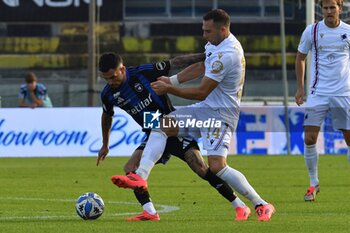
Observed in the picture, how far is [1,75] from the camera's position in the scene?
38312 millimetres

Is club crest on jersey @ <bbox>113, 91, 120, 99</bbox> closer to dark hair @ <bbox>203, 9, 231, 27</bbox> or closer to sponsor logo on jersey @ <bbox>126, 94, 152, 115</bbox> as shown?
sponsor logo on jersey @ <bbox>126, 94, 152, 115</bbox>

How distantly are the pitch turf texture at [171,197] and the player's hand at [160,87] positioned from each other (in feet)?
3.88

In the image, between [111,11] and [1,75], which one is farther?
[111,11]

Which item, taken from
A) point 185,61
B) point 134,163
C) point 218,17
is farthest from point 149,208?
point 218,17

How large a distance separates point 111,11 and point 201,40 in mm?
4527

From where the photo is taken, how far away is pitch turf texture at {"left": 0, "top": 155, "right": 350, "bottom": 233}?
31.5 feet

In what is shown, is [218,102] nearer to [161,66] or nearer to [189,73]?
[189,73]

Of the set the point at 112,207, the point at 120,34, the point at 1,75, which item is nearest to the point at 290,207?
the point at 112,207

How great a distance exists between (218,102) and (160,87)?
0.76 meters

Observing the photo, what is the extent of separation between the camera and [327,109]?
511 inches

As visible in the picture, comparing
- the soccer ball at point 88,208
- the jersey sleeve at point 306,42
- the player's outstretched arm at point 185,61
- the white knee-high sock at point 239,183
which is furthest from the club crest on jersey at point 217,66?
the jersey sleeve at point 306,42

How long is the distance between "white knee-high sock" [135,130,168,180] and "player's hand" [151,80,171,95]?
0.71 meters

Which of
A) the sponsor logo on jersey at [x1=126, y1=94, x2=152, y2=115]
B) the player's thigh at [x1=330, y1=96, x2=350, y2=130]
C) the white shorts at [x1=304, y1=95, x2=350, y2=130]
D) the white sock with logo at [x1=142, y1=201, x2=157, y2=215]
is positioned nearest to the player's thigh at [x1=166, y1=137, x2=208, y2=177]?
the sponsor logo on jersey at [x1=126, y1=94, x2=152, y2=115]

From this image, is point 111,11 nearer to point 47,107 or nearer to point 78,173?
point 47,107
